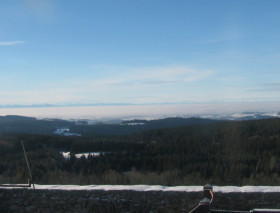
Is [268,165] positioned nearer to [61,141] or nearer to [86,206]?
[86,206]

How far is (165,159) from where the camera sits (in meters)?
19.5

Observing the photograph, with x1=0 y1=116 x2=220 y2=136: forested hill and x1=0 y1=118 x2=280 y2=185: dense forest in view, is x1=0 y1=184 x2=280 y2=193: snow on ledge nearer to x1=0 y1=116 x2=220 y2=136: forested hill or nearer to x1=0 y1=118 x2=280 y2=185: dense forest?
x1=0 y1=118 x2=280 y2=185: dense forest

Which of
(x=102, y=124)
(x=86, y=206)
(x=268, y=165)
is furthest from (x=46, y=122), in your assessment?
(x=86, y=206)

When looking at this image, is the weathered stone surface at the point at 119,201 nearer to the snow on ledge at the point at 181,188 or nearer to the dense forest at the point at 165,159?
the snow on ledge at the point at 181,188

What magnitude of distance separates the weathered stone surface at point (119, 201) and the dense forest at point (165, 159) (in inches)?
74.5

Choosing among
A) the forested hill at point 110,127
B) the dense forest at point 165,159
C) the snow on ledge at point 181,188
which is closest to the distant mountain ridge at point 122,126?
the forested hill at point 110,127

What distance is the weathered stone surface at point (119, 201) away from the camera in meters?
6.29

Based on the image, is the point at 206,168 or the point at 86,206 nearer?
the point at 86,206

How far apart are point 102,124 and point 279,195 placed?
2567 inches

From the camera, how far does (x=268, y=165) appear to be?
15477 millimetres

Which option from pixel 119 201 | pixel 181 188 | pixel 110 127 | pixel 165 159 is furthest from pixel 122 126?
pixel 181 188

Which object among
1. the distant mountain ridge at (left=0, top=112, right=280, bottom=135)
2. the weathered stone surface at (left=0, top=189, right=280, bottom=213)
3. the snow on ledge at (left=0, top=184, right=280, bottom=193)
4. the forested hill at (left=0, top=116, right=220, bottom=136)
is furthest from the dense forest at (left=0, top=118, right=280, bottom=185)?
the distant mountain ridge at (left=0, top=112, right=280, bottom=135)

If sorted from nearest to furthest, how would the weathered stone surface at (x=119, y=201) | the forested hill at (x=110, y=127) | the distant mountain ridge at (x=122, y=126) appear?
1. the weathered stone surface at (x=119, y=201)
2. the distant mountain ridge at (x=122, y=126)
3. the forested hill at (x=110, y=127)

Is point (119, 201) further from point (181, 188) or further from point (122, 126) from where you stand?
point (122, 126)
